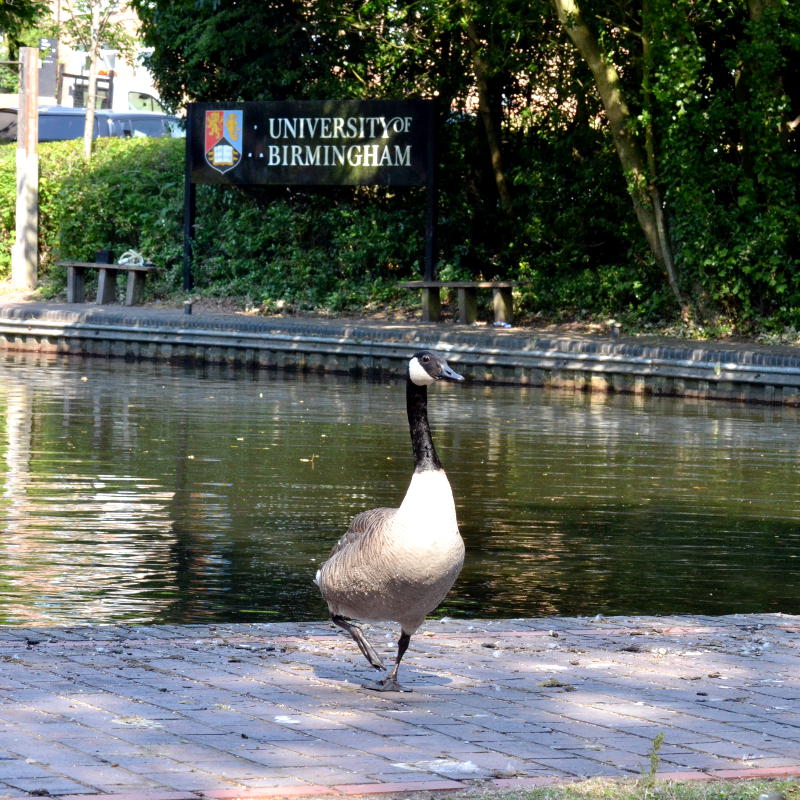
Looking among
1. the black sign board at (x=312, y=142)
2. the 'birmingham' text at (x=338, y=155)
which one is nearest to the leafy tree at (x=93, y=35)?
the black sign board at (x=312, y=142)

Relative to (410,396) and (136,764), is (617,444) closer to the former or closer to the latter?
(410,396)

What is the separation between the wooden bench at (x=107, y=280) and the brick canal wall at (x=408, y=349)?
47.8 inches

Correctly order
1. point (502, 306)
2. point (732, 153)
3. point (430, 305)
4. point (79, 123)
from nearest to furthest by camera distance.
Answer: point (732, 153)
point (502, 306)
point (430, 305)
point (79, 123)

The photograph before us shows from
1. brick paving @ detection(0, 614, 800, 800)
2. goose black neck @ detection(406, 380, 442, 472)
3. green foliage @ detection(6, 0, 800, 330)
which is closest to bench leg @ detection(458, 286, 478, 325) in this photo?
green foliage @ detection(6, 0, 800, 330)

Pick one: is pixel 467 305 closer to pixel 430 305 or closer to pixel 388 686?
pixel 430 305

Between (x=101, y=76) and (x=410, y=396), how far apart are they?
54270mm

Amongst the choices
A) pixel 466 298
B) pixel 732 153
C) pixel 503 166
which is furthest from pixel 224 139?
pixel 732 153

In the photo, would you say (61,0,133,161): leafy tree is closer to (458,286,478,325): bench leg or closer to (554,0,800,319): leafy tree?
(458,286,478,325): bench leg

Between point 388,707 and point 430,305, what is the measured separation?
2155 centimetres

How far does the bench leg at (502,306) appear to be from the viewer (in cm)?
2664

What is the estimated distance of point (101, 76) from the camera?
57.8 meters

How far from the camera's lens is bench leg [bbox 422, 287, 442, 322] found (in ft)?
88.9

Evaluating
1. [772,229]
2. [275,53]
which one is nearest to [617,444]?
[772,229]

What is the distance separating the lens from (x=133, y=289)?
29.9 m
